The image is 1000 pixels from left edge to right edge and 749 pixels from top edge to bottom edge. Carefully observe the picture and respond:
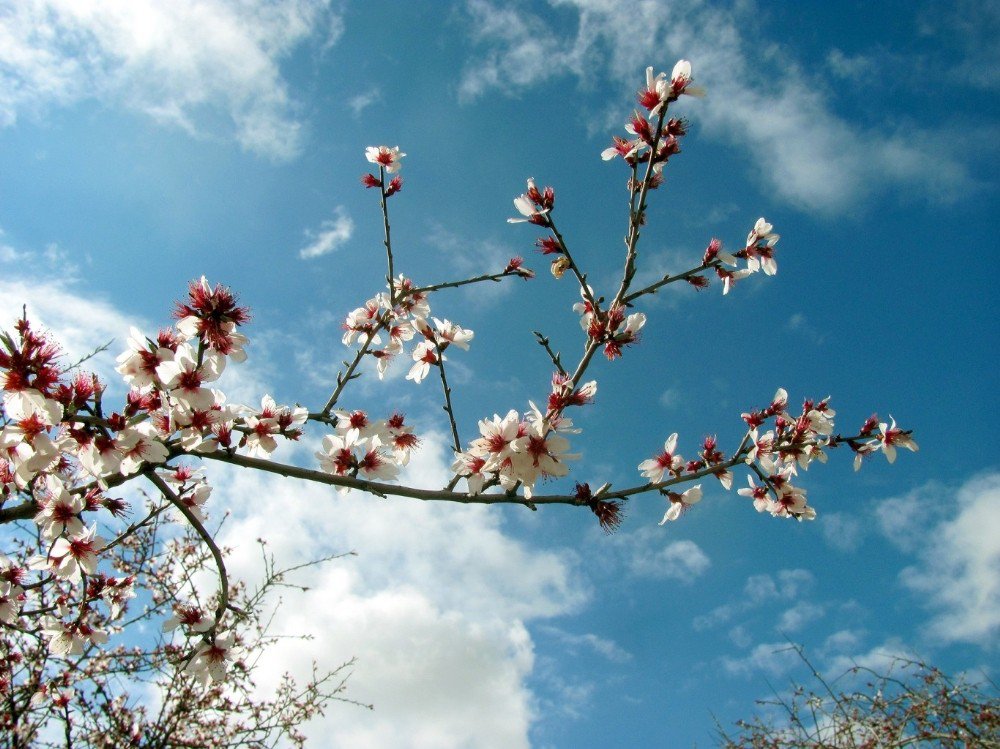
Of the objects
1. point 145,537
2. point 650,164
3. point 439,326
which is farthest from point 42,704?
point 650,164

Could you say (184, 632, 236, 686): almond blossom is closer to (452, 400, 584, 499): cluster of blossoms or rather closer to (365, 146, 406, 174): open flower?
(452, 400, 584, 499): cluster of blossoms

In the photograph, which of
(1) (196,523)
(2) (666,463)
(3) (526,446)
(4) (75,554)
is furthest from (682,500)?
(4) (75,554)

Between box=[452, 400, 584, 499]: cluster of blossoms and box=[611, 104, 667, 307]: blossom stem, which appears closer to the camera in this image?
box=[452, 400, 584, 499]: cluster of blossoms

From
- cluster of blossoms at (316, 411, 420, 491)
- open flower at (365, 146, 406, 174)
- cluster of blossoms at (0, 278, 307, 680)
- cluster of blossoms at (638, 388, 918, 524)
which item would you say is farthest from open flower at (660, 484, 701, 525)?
open flower at (365, 146, 406, 174)

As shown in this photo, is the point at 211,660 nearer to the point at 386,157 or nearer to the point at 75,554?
the point at 75,554

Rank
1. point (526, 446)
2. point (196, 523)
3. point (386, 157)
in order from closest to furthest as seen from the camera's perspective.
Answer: point (526, 446) < point (196, 523) < point (386, 157)

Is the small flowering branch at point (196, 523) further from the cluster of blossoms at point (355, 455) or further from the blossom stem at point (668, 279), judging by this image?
the blossom stem at point (668, 279)

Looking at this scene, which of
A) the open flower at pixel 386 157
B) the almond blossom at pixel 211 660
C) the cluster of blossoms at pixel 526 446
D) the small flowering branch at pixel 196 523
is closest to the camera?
the cluster of blossoms at pixel 526 446

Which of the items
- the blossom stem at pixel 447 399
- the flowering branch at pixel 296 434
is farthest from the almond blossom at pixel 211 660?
the blossom stem at pixel 447 399

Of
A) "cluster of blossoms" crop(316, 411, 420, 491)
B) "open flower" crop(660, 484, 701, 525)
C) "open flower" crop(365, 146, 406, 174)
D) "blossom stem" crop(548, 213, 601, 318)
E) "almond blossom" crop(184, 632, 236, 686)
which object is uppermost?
"open flower" crop(365, 146, 406, 174)

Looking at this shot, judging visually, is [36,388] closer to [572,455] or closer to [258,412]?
[258,412]

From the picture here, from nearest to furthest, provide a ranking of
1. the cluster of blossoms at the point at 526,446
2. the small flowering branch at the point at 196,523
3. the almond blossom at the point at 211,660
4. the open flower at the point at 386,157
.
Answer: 1. the cluster of blossoms at the point at 526,446
2. the small flowering branch at the point at 196,523
3. the almond blossom at the point at 211,660
4. the open flower at the point at 386,157

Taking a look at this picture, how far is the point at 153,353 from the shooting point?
8.08 feet

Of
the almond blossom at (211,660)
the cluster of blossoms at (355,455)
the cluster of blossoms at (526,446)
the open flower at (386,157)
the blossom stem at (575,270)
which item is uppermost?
the open flower at (386,157)
